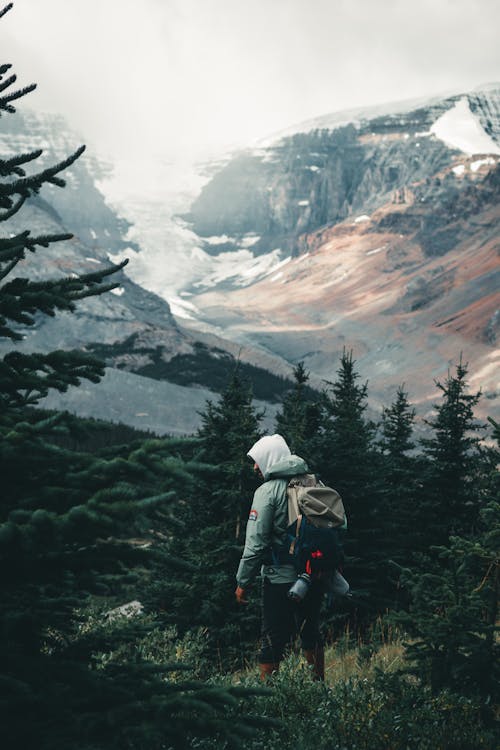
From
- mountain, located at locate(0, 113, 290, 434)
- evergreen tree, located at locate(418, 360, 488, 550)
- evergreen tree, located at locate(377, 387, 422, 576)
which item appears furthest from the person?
mountain, located at locate(0, 113, 290, 434)

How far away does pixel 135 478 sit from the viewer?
2732 mm

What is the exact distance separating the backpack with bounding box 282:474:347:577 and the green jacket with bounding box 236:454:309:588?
0.10 m

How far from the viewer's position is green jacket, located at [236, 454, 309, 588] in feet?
19.4

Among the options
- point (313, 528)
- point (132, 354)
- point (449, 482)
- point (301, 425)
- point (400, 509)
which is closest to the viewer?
point (313, 528)

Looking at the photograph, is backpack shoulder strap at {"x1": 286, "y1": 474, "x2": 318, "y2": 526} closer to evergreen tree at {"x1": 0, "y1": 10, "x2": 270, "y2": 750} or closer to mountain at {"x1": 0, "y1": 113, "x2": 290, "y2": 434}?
evergreen tree at {"x1": 0, "y1": 10, "x2": 270, "y2": 750}

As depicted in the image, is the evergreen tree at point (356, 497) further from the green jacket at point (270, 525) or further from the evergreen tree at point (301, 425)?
the green jacket at point (270, 525)

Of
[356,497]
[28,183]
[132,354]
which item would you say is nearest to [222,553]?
[356,497]

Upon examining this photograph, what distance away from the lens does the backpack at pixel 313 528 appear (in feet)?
19.1

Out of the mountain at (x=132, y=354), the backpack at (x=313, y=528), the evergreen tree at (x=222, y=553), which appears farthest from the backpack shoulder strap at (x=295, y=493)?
the mountain at (x=132, y=354)

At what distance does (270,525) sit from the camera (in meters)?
5.96

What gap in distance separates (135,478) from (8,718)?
1010 millimetres

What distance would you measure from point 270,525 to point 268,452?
25.2 inches

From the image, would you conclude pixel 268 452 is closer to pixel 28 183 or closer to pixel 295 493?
pixel 295 493

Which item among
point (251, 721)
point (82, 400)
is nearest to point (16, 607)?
point (251, 721)
